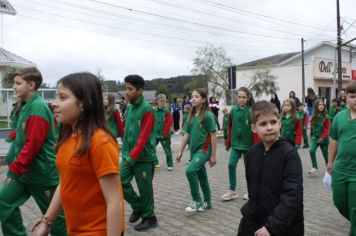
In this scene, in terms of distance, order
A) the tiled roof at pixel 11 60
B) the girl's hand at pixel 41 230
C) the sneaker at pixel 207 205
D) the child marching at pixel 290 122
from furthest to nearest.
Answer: the tiled roof at pixel 11 60 < the child marching at pixel 290 122 < the sneaker at pixel 207 205 < the girl's hand at pixel 41 230

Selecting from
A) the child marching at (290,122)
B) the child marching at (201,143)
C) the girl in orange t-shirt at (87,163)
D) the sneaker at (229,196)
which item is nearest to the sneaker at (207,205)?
the child marching at (201,143)

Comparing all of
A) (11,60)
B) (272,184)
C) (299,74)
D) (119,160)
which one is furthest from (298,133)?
(299,74)

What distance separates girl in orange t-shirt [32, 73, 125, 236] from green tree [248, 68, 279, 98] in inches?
1649

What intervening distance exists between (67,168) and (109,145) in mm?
278

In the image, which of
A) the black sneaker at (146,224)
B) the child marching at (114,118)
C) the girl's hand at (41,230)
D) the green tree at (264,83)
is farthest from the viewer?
the green tree at (264,83)

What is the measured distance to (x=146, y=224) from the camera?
586 centimetres

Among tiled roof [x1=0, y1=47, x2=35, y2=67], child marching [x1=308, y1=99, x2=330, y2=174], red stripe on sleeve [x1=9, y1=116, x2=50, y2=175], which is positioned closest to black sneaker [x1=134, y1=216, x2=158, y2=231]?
red stripe on sleeve [x1=9, y1=116, x2=50, y2=175]

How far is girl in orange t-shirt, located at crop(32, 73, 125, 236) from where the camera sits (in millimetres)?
2521

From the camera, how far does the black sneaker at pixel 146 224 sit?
228 inches

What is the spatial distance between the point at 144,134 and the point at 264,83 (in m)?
40.0

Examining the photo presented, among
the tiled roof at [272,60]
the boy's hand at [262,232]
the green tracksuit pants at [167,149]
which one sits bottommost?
the green tracksuit pants at [167,149]

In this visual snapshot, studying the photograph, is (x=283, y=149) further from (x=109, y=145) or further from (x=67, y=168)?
(x=67, y=168)

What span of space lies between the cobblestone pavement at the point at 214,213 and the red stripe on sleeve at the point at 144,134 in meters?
0.99

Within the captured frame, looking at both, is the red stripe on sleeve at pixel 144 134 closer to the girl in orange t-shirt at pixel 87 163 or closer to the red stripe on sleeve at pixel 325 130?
Answer: the girl in orange t-shirt at pixel 87 163
